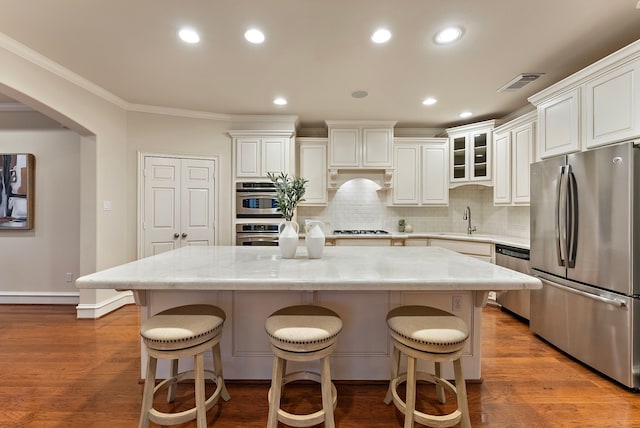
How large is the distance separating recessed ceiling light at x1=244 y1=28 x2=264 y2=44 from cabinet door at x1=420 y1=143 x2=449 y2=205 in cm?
318

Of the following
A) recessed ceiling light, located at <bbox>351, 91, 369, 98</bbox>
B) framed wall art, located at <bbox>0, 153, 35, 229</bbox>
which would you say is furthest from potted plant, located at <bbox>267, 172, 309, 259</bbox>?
framed wall art, located at <bbox>0, 153, 35, 229</bbox>

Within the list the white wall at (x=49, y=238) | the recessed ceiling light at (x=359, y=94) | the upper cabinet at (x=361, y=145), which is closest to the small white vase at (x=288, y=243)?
the recessed ceiling light at (x=359, y=94)

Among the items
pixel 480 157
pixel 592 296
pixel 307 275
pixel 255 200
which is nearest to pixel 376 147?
pixel 480 157

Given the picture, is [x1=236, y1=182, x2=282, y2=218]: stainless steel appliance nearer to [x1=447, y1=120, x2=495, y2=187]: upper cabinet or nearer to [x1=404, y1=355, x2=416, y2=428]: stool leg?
[x1=447, y1=120, x2=495, y2=187]: upper cabinet

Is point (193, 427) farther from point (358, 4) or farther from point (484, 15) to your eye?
point (484, 15)

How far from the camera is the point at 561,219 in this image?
2.51 m

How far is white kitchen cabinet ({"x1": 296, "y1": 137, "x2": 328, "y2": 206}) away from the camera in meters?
4.61

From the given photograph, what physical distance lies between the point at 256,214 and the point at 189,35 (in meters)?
2.42

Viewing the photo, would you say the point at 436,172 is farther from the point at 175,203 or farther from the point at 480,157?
the point at 175,203

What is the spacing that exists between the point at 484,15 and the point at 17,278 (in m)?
6.00

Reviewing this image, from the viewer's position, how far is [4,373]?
2236 millimetres

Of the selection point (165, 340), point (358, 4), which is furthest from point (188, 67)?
point (165, 340)

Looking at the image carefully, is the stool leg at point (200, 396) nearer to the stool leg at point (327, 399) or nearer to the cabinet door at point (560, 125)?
the stool leg at point (327, 399)

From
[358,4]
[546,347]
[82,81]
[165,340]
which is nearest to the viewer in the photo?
[165,340]
